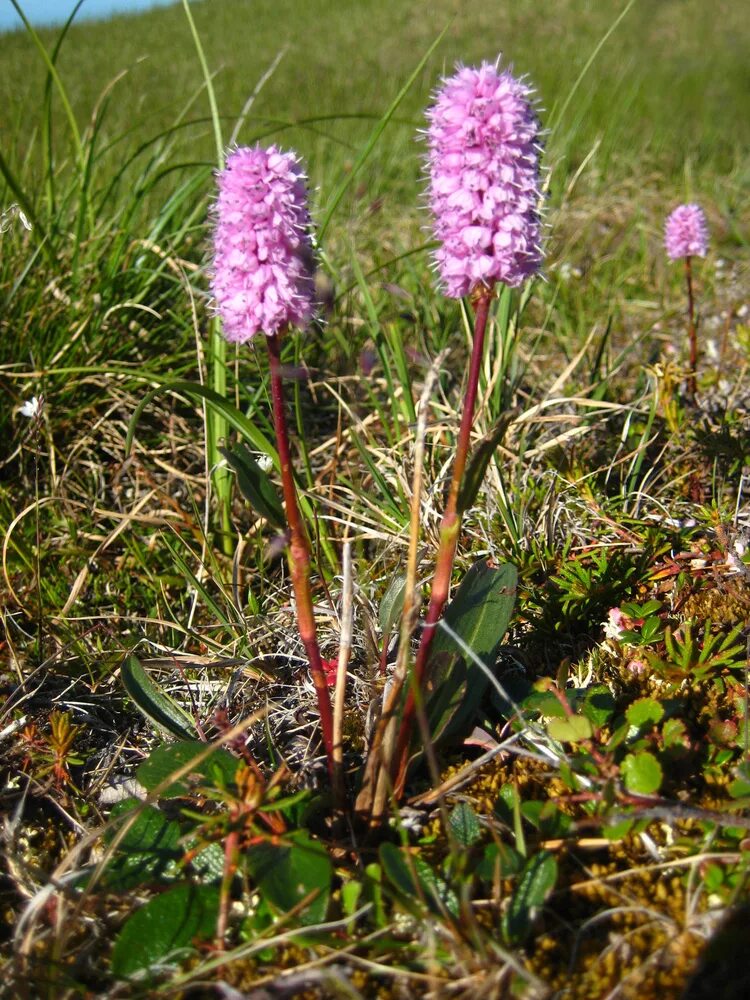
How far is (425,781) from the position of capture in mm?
1618

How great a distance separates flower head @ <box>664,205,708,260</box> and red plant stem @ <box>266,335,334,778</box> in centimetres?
195

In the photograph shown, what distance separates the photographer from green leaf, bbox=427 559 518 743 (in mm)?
1523

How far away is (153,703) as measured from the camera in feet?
5.55

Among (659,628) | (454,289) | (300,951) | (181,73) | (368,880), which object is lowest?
(300,951)

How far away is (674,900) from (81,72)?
12.3 meters

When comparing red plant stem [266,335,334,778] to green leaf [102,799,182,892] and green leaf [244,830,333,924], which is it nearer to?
green leaf [244,830,333,924]

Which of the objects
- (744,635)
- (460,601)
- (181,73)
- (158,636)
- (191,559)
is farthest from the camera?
(181,73)

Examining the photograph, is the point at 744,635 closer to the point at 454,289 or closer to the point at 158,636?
the point at 454,289

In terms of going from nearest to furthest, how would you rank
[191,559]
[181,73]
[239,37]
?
1. [191,559]
2. [181,73]
3. [239,37]

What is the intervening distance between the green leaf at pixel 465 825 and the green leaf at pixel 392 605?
360 millimetres

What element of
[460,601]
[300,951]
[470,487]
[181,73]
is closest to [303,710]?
[460,601]

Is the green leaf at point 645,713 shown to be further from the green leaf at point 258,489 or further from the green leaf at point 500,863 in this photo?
the green leaf at point 258,489

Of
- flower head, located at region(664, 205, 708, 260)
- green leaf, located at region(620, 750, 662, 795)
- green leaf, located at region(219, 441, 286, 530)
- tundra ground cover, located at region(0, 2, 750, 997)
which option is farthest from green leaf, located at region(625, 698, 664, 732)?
flower head, located at region(664, 205, 708, 260)

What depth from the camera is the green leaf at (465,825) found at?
54.9 inches
